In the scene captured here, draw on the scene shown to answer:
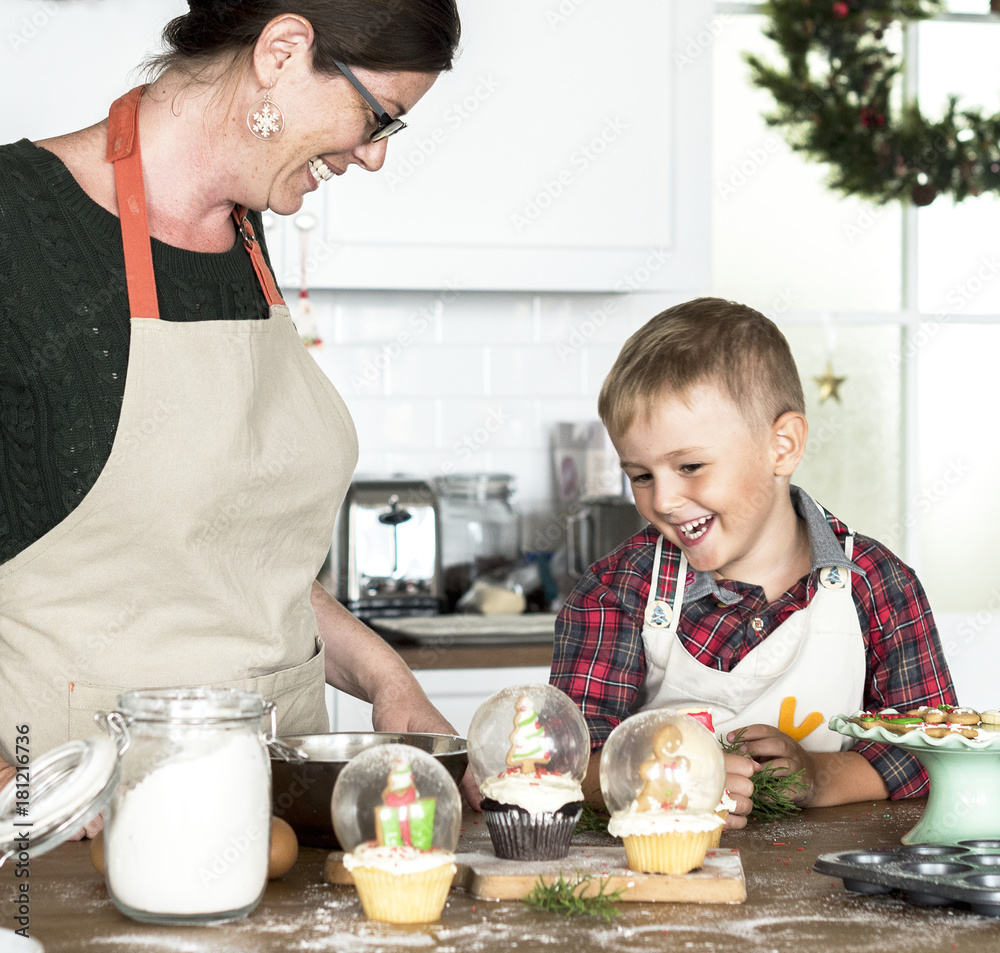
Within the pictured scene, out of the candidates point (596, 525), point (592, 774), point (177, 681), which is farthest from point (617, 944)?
point (596, 525)

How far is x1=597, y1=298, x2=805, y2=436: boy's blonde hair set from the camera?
1465mm

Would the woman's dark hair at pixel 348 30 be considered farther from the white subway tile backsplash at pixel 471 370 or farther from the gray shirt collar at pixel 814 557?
the white subway tile backsplash at pixel 471 370

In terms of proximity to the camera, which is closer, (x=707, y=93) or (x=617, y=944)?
(x=617, y=944)

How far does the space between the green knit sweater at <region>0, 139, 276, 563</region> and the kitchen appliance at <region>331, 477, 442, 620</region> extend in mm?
1423

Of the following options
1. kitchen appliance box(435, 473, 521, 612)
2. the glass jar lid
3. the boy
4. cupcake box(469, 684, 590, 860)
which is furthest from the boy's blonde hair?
kitchen appliance box(435, 473, 521, 612)

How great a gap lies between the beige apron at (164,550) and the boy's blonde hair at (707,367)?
1.39 ft

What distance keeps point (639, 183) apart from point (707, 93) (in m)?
0.26

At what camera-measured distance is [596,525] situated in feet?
9.11

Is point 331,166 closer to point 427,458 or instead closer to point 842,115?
point 427,458

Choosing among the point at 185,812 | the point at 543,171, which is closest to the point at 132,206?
the point at 185,812

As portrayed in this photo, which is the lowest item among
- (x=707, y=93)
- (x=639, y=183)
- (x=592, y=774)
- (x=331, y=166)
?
(x=592, y=774)

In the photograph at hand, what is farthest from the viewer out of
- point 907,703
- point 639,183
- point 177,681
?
point 639,183

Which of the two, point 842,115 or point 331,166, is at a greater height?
point 842,115

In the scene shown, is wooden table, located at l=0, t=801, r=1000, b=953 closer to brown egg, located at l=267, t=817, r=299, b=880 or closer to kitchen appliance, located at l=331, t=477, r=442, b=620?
brown egg, located at l=267, t=817, r=299, b=880
